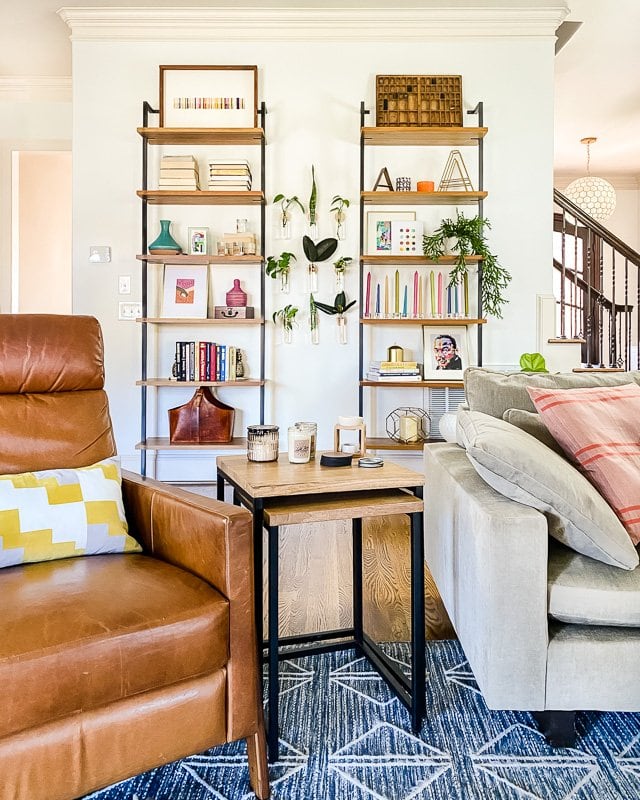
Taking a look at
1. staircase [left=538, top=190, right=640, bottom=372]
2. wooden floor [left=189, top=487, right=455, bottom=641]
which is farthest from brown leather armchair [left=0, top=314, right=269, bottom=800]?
staircase [left=538, top=190, right=640, bottom=372]

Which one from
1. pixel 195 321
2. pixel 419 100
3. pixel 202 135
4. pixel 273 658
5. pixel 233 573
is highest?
pixel 419 100

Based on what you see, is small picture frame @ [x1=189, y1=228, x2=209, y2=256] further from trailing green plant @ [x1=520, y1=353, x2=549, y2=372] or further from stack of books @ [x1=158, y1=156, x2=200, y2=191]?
trailing green plant @ [x1=520, y1=353, x2=549, y2=372]

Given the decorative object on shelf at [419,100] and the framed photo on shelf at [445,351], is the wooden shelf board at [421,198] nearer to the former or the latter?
the decorative object on shelf at [419,100]

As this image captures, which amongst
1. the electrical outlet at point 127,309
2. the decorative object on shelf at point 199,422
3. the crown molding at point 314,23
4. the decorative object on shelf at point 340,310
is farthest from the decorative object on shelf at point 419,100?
the decorative object on shelf at point 199,422

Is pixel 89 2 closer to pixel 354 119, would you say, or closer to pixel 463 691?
pixel 354 119

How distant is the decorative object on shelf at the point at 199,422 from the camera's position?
367cm

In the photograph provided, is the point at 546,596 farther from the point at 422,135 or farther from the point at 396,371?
the point at 422,135

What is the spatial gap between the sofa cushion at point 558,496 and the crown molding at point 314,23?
3.36m

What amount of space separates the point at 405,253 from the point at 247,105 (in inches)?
53.9

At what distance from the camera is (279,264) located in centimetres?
373

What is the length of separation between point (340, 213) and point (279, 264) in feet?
1.68

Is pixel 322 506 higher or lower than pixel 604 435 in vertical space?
lower

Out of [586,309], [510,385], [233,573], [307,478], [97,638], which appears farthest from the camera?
[586,309]

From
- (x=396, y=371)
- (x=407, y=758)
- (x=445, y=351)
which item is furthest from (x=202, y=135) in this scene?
(x=407, y=758)
